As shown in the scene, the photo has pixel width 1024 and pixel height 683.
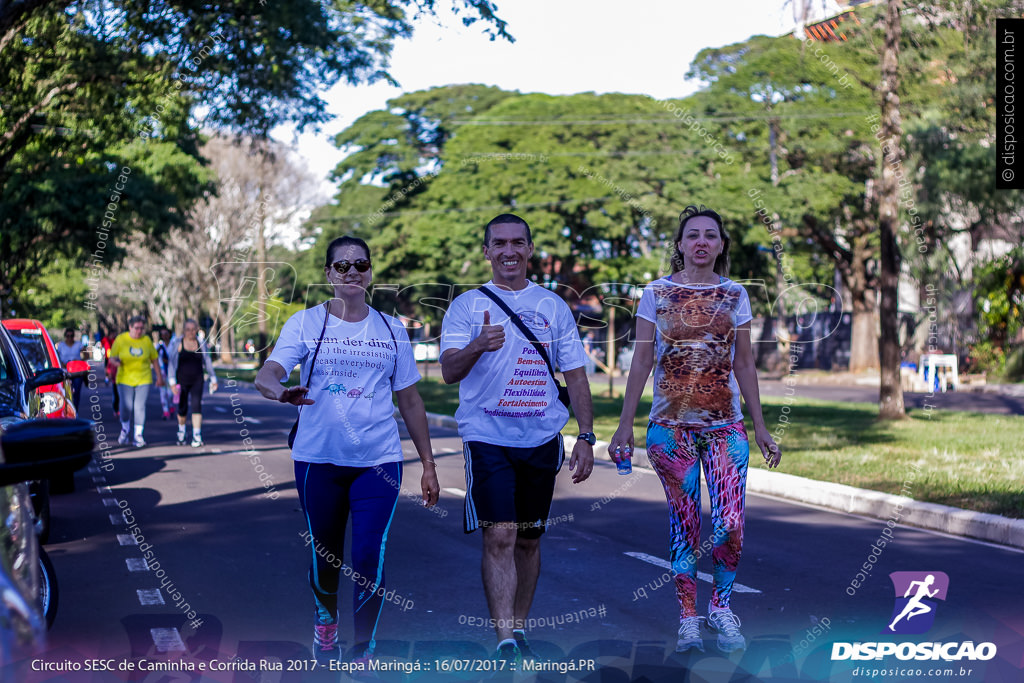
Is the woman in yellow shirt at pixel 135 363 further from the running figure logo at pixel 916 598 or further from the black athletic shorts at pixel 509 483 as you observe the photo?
the black athletic shorts at pixel 509 483

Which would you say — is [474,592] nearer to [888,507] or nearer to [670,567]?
[670,567]

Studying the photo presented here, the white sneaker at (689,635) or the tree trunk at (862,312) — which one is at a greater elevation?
the tree trunk at (862,312)

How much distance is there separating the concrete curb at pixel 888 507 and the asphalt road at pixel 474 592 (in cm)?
26

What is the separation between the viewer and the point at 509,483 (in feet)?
16.1

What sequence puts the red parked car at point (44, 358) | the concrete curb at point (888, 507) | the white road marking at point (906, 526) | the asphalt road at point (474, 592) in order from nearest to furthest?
the asphalt road at point (474, 592), the white road marking at point (906, 526), the concrete curb at point (888, 507), the red parked car at point (44, 358)

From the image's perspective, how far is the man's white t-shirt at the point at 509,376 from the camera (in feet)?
16.1

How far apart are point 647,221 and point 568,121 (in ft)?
18.1

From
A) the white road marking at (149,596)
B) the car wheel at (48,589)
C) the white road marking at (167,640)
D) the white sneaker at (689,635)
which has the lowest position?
the white road marking at (149,596)

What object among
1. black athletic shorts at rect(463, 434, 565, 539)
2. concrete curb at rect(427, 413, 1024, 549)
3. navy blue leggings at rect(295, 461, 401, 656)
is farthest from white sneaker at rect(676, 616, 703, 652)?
concrete curb at rect(427, 413, 1024, 549)

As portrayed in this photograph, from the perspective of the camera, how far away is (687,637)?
5.16 m

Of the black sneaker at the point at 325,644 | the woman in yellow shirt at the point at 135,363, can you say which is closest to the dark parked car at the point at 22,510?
the black sneaker at the point at 325,644

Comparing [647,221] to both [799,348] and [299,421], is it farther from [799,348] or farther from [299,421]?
[299,421]

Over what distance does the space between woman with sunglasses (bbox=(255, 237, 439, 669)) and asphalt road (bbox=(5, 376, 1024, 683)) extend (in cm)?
40

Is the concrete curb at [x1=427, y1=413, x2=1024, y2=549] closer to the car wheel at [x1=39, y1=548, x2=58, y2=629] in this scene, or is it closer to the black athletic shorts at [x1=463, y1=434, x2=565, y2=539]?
the black athletic shorts at [x1=463, y1=434, x2=565, y2=539]
